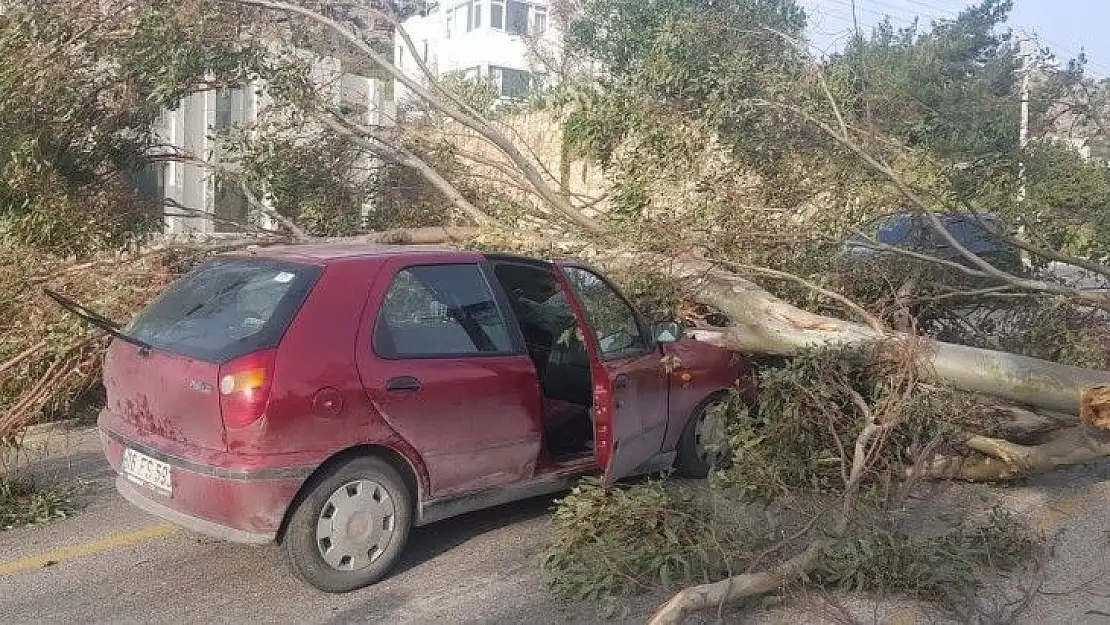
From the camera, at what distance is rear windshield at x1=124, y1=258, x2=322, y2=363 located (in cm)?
441

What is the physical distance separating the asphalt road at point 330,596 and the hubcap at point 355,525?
0.17 metres

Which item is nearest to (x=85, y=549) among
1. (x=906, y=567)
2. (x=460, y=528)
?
(x=460, y=528)

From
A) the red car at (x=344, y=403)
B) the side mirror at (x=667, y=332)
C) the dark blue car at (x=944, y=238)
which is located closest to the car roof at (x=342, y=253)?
the red car at (x=344, y=403)

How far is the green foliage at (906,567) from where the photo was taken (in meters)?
4.54

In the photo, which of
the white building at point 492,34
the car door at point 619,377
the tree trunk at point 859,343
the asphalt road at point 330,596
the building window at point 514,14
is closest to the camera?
the asphalt road at point 330,596

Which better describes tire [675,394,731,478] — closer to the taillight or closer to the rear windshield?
the rear windshield

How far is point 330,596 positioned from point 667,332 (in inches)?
104

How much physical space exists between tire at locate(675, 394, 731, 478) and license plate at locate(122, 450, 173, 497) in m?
3.11

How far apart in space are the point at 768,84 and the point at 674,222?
2327mm

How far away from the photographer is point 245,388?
4.22 metres

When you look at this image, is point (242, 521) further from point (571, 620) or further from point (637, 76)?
point (637, 76)

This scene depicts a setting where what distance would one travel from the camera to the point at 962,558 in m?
4.65

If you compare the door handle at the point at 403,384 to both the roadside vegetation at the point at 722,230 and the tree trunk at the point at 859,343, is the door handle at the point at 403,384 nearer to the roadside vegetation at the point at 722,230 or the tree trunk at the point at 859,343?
the roadside vegetation at the point at 722,230

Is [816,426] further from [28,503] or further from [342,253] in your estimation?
[28,503]
